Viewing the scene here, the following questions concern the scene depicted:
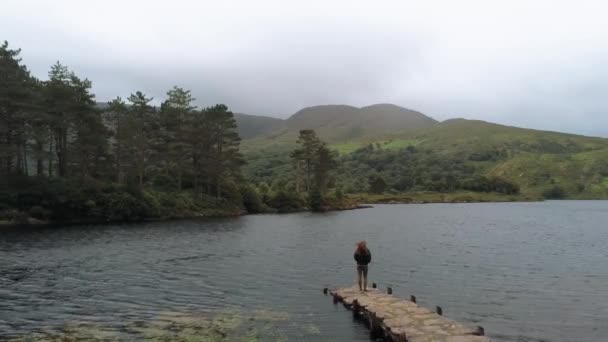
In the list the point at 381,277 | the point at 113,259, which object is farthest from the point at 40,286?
the point at 381,277

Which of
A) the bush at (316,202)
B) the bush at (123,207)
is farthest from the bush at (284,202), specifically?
the bush at (123,207)

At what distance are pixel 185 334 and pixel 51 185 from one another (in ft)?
274

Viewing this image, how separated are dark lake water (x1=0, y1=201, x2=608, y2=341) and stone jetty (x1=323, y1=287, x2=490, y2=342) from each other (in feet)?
3.80

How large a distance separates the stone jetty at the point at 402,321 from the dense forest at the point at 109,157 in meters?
79.3

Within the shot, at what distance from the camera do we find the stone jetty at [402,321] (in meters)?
24.1

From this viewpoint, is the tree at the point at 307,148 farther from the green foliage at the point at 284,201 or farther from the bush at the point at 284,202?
the bush at the point at 284,202

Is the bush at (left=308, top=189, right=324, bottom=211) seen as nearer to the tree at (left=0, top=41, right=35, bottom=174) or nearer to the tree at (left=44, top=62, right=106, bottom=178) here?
the tree at (left=44, top=62, right=106, bottom=178)

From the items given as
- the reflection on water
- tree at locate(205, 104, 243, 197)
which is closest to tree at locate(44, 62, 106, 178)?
tree at locate(205, 104, 243, 197)

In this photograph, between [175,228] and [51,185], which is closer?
[175,228]

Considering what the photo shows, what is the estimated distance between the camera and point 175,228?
91.9m

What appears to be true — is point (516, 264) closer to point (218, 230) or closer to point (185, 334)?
point (185, 334)

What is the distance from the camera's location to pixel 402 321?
88.0ft

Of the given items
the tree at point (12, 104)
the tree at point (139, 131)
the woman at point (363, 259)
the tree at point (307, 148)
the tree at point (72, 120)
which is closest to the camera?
the woman at point (363, 259)

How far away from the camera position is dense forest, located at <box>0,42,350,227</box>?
310 ft
